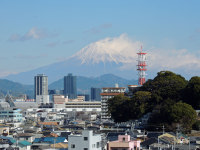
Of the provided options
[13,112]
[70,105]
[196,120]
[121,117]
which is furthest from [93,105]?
[196,120]

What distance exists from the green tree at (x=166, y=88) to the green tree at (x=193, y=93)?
294cm

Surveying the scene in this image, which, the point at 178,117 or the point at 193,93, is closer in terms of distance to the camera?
the point at 178,117

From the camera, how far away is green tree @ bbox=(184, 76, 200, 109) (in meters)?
70.4

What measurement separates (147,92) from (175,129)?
55.2 feet

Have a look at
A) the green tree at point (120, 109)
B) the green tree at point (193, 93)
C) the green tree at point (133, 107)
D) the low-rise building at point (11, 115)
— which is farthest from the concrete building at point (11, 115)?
the green tree at point (193, 93)

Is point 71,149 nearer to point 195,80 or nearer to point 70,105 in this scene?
point 195,80

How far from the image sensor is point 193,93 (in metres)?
71.1

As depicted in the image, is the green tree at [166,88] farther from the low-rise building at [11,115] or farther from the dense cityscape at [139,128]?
the low-rise building at [11,115]

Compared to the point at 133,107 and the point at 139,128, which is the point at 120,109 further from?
the point at 139,128

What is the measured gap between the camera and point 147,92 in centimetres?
7762

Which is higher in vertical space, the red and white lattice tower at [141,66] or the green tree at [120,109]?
the red and white lattice tower at [141,66]

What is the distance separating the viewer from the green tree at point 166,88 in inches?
3034

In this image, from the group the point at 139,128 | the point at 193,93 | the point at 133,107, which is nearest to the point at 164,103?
the point at 193,93

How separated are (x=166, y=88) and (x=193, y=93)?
7.21 m
